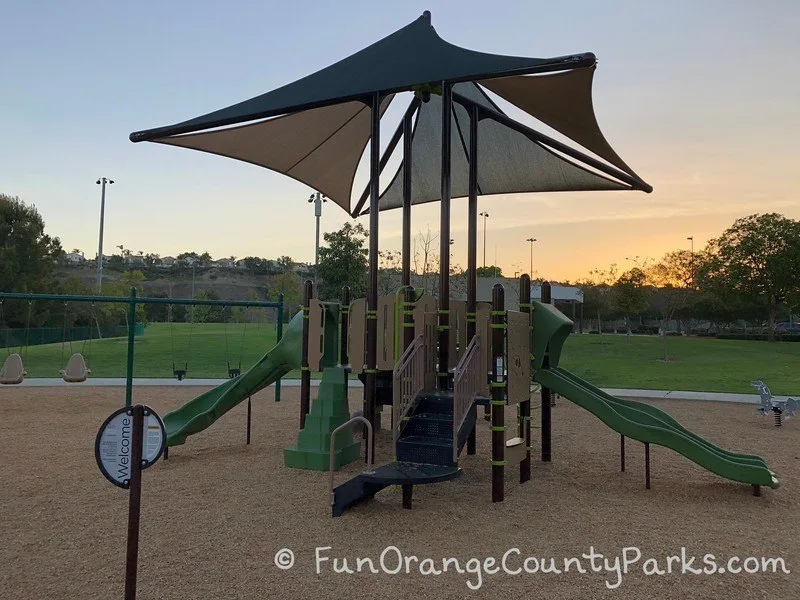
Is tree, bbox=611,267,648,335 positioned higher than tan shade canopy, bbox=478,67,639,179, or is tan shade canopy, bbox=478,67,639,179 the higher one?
tan shade canopy, bbox=478,67,639,179

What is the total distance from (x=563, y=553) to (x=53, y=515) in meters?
5.14

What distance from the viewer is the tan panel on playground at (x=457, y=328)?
8.98 m

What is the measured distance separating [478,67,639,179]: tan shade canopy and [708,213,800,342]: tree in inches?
1673

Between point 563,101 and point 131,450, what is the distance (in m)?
6.87

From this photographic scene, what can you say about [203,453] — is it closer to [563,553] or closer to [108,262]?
[563,553]

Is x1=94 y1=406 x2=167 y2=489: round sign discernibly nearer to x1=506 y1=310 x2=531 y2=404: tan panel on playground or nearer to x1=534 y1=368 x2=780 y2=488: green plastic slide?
x1=506 y1=310 x2=531 y2=404: tan panel on playground

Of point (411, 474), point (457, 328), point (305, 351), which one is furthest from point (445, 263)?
point (411, 474)

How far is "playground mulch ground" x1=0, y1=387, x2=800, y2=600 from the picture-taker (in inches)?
171

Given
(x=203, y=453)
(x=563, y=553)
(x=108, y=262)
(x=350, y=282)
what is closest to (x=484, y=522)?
(x=563, y=553)

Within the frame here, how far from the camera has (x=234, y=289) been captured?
110 metres

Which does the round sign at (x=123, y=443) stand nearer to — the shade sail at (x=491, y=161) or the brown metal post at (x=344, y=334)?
the brown metal post at (x=344, y=334)

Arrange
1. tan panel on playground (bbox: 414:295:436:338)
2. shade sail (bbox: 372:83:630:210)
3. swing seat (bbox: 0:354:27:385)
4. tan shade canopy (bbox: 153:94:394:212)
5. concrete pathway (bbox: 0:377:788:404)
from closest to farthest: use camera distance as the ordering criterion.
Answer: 1. tan panel on playground (bbox: 414:295:436:338)
2. tan shade canopy (bbox: 153:94:394:212)
3. shade sail (bbox: 372:83:630:210)
4. swing seat (bbox: 0:354:27:385)
5. concrete pathway (bbox: 0:377:788:404)

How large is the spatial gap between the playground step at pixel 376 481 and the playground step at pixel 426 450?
0.84 ft

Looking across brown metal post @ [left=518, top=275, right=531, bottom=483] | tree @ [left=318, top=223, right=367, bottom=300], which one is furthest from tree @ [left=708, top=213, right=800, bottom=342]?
brown metal post @ [left=518, top=275, right=531, bottom=483]
